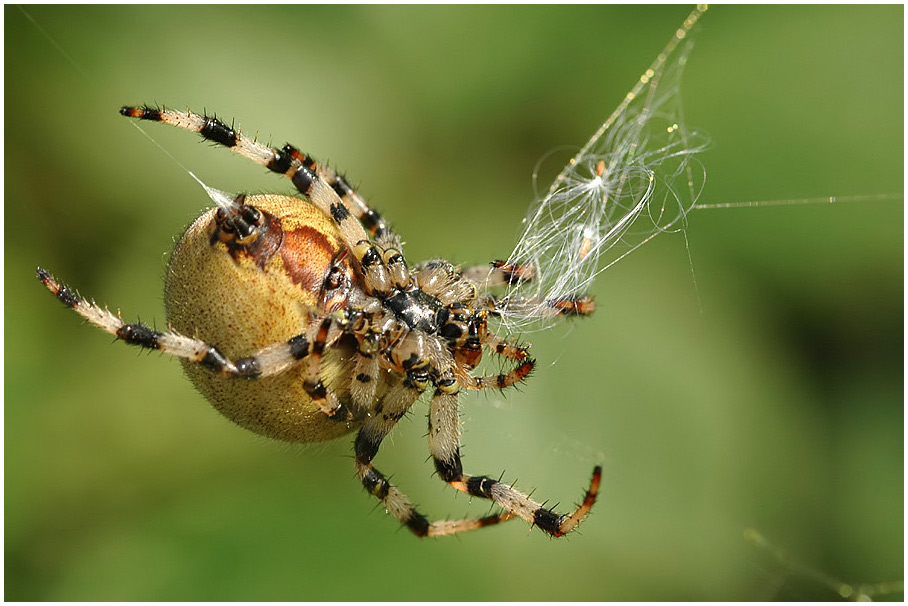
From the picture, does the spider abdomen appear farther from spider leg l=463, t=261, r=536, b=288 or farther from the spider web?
the spider web

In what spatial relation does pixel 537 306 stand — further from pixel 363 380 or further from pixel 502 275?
pixel 363 380

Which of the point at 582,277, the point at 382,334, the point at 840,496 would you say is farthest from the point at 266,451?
the point at 840,496

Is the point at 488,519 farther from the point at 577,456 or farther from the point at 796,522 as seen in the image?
the point at 796,522

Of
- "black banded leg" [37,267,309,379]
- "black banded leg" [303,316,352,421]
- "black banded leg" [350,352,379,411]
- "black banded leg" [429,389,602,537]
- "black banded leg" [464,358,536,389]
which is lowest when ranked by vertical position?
"black banded leg" [37,267,309,379]

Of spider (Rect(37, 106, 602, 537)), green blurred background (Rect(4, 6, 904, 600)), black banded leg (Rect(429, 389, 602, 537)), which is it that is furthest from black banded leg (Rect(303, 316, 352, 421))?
green blurred background (Rect(4, 6, 904, 600))

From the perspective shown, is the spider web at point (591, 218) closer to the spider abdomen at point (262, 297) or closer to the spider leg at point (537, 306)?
the spider leg at point (537, 306)

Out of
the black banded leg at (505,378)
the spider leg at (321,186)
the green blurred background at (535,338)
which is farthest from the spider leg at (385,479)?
the green blurred background at (535,338)
